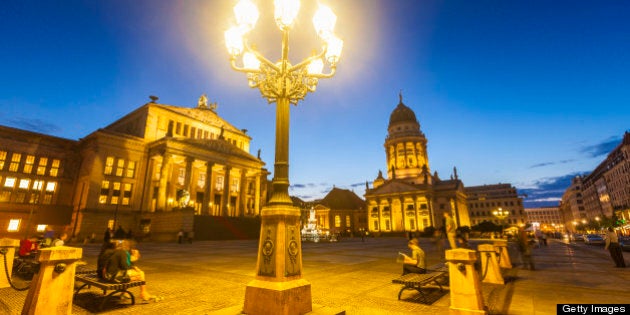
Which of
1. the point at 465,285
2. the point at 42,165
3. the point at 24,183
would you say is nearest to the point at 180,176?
the point at 42,165

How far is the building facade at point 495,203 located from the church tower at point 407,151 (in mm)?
41286

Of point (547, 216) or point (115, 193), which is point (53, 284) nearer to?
point (115, 193)

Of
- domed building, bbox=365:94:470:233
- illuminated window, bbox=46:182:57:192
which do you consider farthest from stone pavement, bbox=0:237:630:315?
domed building, bbox=365:94:470:233

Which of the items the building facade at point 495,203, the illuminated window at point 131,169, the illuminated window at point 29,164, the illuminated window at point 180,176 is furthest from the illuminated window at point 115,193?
the building facade at point 495,203

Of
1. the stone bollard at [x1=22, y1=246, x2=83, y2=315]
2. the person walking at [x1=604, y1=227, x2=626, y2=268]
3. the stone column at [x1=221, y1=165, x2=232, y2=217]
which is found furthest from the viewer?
the stone column at [x1=221, y1=165, x2=232, y2=217]

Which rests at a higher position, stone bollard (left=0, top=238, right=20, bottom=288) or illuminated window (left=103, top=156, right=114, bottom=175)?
illuminated window (left=103, top=156, right=114, bottom=175)

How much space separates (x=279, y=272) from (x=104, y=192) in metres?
39.8

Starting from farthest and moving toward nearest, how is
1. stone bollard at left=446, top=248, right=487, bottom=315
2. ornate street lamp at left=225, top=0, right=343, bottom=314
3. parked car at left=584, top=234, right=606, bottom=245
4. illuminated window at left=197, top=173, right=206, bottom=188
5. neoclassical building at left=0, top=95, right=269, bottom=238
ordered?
illuminated window at left=197, top=173, right=206, bottom=188, neoclassical building at left=0, top=95, right=269, bottom=238, parked car at left=584, top=234, right=606, bottom=245, stone bollard at left=446, top=248, right=487, bottom=315, ornate street lamp at left=225, top=0, right=343, bottom=314

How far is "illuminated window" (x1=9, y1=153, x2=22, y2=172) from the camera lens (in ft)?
103

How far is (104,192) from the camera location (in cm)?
3472

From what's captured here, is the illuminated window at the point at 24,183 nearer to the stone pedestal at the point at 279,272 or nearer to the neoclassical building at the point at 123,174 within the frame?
the neoclassical building at the point at 123,174

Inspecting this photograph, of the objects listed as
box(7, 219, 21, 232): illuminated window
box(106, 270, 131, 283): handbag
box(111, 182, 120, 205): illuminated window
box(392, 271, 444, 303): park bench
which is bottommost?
box(392, 271, 444, 303): park bench

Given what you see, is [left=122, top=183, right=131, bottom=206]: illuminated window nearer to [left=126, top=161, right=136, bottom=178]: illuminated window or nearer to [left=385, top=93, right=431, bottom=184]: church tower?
[left=126, top=161, right=136, bottom=178]: illuminated window

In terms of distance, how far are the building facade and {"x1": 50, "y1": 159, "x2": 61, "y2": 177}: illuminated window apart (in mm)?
118291
